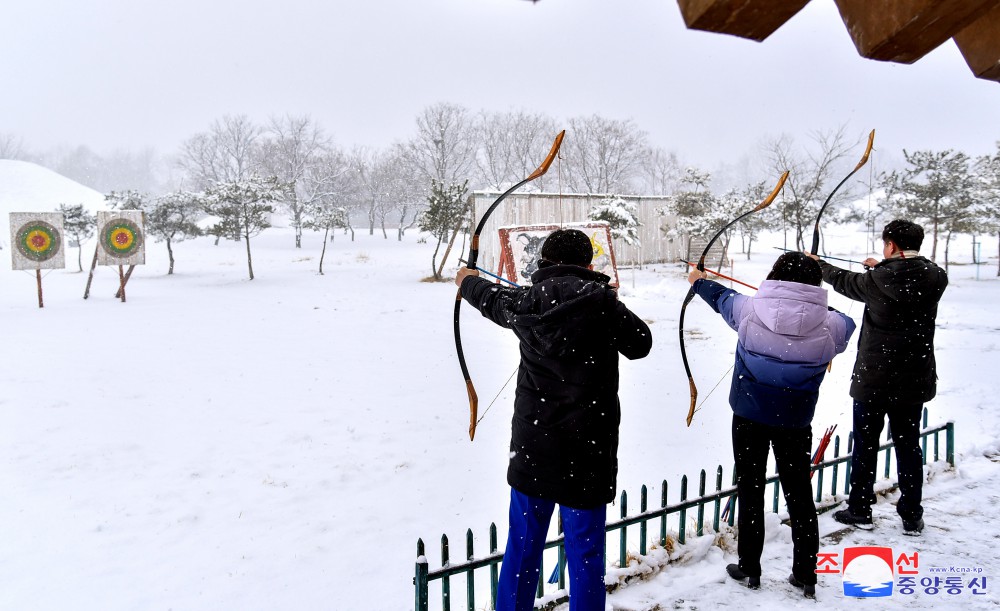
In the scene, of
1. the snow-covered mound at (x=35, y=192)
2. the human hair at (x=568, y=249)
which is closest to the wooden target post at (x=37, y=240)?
the human hair at (x=568, y=249)

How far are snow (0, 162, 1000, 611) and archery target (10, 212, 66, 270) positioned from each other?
7.19 feet

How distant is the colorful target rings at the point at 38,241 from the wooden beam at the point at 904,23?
15555 mm

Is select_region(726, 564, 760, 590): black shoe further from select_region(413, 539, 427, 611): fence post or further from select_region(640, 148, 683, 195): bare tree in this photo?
select_region(640, 148, 683, 195): bare tree

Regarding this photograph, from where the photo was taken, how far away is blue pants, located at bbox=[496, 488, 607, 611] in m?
1.90

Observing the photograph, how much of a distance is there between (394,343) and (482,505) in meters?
5.37

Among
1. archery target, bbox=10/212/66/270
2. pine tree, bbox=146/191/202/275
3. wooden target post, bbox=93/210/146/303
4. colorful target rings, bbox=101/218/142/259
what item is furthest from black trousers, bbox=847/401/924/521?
pine tree, bbox=146/191/202/275

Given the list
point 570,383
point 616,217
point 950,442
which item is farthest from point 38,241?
point 950,442

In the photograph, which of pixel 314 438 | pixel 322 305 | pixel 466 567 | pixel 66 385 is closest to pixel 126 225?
pixel 322 305

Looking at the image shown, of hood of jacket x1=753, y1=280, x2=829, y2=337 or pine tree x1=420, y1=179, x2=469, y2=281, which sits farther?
pine tree x1=420, y1=179, x2=469, y2=281

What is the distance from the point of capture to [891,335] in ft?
8.75

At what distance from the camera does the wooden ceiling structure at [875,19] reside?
0.98m

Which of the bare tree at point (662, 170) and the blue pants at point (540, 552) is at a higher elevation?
the bare tree at point (662, 170)

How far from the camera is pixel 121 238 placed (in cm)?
1314

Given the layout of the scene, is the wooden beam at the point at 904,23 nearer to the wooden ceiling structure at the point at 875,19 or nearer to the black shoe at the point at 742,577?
the wooden ceiling structure at the point at 875,19
